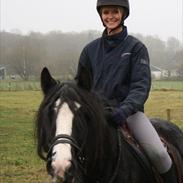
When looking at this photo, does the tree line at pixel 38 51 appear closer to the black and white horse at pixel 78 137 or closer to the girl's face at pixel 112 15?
the girl's face at pixel 112 15

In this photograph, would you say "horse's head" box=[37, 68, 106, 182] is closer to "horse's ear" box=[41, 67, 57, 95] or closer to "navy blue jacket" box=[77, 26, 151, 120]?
"horse's ear" box=[41, 67, 57, 95]

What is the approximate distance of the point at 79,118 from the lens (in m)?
2.77

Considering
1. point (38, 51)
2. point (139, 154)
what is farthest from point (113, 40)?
point (38, 51)

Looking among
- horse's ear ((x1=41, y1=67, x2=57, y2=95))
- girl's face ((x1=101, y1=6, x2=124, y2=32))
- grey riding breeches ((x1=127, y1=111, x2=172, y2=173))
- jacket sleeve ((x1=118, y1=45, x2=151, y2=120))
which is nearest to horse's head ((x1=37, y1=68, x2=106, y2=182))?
horse's ear ((x1=41, y1=67, x2=57, y2=95))

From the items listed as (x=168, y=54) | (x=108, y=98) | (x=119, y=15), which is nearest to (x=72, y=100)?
(x=108, y=98)

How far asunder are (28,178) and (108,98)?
5442mm

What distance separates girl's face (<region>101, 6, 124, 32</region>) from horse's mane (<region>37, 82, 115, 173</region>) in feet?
2.80

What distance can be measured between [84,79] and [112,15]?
90 cm

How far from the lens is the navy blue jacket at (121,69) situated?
3.50 metres

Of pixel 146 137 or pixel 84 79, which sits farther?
pixel 146 137

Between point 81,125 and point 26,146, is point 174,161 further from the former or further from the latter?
point 26,146

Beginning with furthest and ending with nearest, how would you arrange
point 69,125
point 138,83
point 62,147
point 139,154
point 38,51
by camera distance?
point 38,51 < point 139,154 < point 138,83 < point 69,125 < point 62,147

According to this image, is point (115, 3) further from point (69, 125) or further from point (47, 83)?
point (69, 125)

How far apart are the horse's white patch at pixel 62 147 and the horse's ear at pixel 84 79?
273 millimetres
